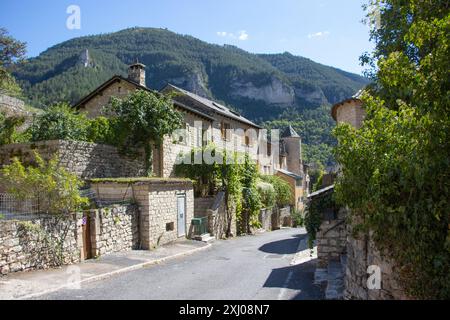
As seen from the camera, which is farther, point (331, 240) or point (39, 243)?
point (331, 240)

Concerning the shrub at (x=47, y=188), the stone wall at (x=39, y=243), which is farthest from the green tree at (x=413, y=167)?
the shrub at (x=47, y=188)

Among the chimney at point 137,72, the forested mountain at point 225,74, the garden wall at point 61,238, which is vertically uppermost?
the forested mountain at point 225,74

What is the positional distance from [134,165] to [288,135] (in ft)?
119

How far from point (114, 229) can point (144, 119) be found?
23.4 ft

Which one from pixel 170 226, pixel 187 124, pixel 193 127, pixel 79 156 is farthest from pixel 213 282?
pixel 193 127

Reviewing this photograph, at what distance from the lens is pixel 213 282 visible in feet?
31.1

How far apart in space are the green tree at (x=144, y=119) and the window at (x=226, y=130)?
10997 millimetres

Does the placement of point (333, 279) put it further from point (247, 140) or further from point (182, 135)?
point (247, 140)

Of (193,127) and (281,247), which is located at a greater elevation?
(193,127)

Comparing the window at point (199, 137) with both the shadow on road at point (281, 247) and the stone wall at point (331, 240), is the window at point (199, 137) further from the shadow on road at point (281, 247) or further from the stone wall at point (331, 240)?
the stone wall at point (331, 240)

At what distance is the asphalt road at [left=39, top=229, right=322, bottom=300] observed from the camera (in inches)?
318

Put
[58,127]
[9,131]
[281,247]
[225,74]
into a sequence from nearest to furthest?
[9,131]
[58,127]
[281,247]
[225,74]

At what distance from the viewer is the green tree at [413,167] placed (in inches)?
174

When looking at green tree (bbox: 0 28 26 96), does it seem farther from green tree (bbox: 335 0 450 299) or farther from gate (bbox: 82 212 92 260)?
green tree (bbox: 335 0 450 299)
